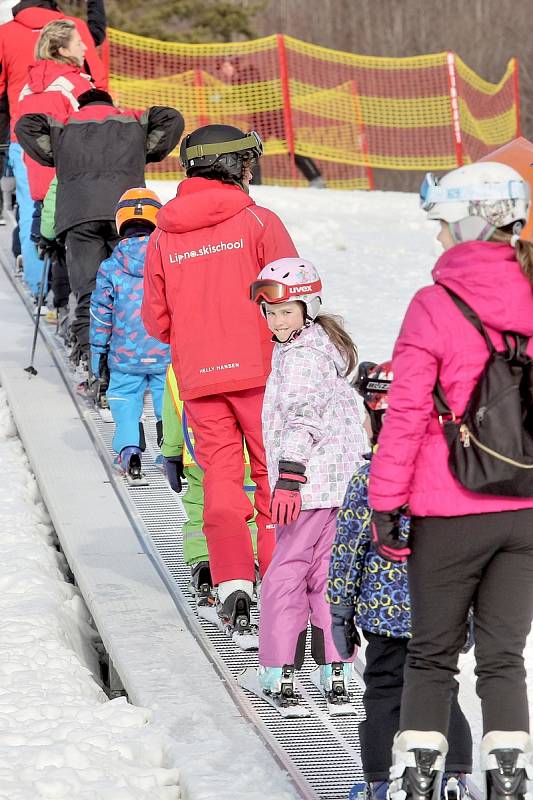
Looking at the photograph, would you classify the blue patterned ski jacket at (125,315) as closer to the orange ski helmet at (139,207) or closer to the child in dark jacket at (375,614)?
the orange ski helmet at (139,207)

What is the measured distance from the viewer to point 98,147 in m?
8.66

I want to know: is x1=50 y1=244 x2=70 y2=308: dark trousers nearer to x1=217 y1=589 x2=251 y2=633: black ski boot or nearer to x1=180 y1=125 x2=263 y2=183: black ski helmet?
x1=180 y1=125 x2=263 y2=183: black ski helmet

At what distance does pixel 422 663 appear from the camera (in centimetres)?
387

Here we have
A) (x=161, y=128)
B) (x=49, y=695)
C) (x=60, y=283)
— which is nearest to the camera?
(x=49, y=695)

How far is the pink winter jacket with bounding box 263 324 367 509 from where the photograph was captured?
16.4ft

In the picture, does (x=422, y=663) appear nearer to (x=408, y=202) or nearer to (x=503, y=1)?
(x=408, y=202)

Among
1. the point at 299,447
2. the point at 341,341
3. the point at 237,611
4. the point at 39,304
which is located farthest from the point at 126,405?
the point at 299,447

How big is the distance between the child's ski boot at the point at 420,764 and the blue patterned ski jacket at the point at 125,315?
4111 mm

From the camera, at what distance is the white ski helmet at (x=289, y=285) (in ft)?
16.5

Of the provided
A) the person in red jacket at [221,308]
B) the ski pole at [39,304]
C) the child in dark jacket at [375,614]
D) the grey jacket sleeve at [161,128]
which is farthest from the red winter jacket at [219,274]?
the ski pole at [39,304]

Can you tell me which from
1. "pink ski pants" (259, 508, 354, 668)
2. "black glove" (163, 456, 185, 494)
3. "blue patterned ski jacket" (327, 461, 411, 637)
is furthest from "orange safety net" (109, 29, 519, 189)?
"blue patterned ski jacket" (327, 461, 411, 637)

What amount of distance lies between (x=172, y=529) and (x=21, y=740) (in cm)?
242

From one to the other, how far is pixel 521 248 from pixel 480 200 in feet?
0.51

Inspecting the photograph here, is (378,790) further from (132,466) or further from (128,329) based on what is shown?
(128,329)
